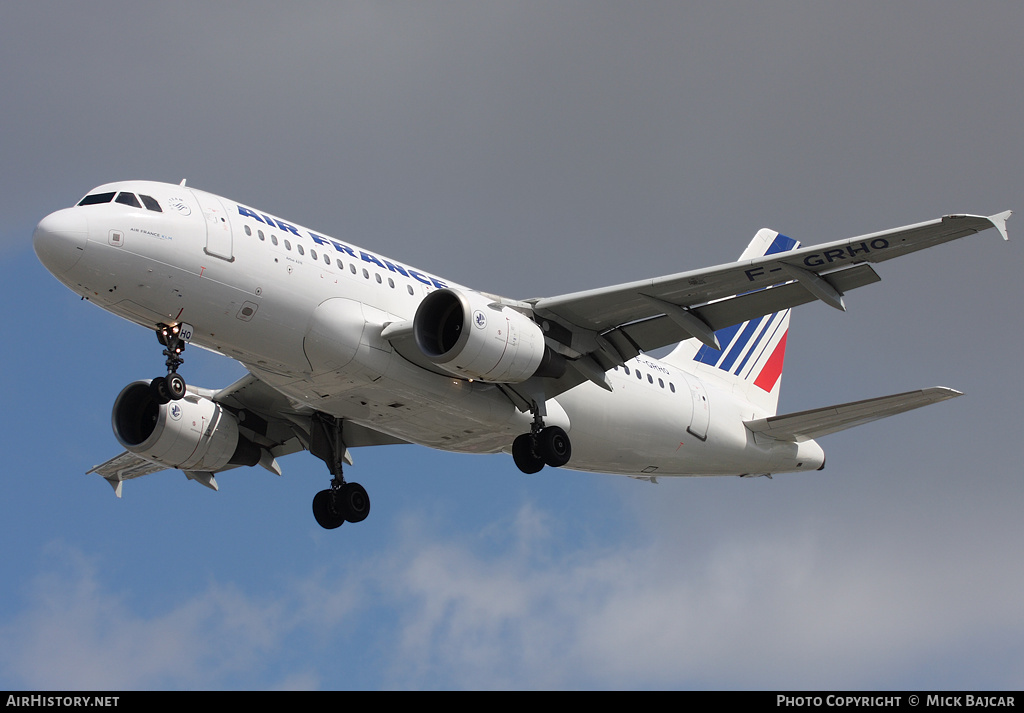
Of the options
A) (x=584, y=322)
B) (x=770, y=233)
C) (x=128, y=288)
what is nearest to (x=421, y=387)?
(x=584, y=322)

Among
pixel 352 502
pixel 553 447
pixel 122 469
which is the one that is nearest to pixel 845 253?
pixel 553 447

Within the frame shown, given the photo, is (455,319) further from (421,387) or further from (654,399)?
(654,399)

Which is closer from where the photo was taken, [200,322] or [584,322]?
[200,322]

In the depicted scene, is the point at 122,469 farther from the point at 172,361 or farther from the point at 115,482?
the point at 172,361

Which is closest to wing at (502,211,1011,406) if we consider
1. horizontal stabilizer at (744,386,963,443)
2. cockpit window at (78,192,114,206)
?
horizontal stabilizer at (744,386,963,443)

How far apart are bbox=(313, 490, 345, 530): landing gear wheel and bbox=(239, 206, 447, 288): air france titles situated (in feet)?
22.2

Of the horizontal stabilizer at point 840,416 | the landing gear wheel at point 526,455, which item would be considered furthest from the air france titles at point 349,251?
the horizontal stabilizer at point 840,416

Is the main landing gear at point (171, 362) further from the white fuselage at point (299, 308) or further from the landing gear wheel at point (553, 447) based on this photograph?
the landing gear wheel at point (553, 447)

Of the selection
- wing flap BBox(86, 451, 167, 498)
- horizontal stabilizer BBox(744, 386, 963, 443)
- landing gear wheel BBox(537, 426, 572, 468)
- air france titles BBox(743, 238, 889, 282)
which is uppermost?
air france titles BBox(743, 238, 889, 282)

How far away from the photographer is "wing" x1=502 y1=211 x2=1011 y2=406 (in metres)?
25.2

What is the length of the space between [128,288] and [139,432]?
26.5ft

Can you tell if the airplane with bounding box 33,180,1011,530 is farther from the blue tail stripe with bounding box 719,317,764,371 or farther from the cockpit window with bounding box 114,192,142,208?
the blue tail stripe with bounding box 719,317,764,371
